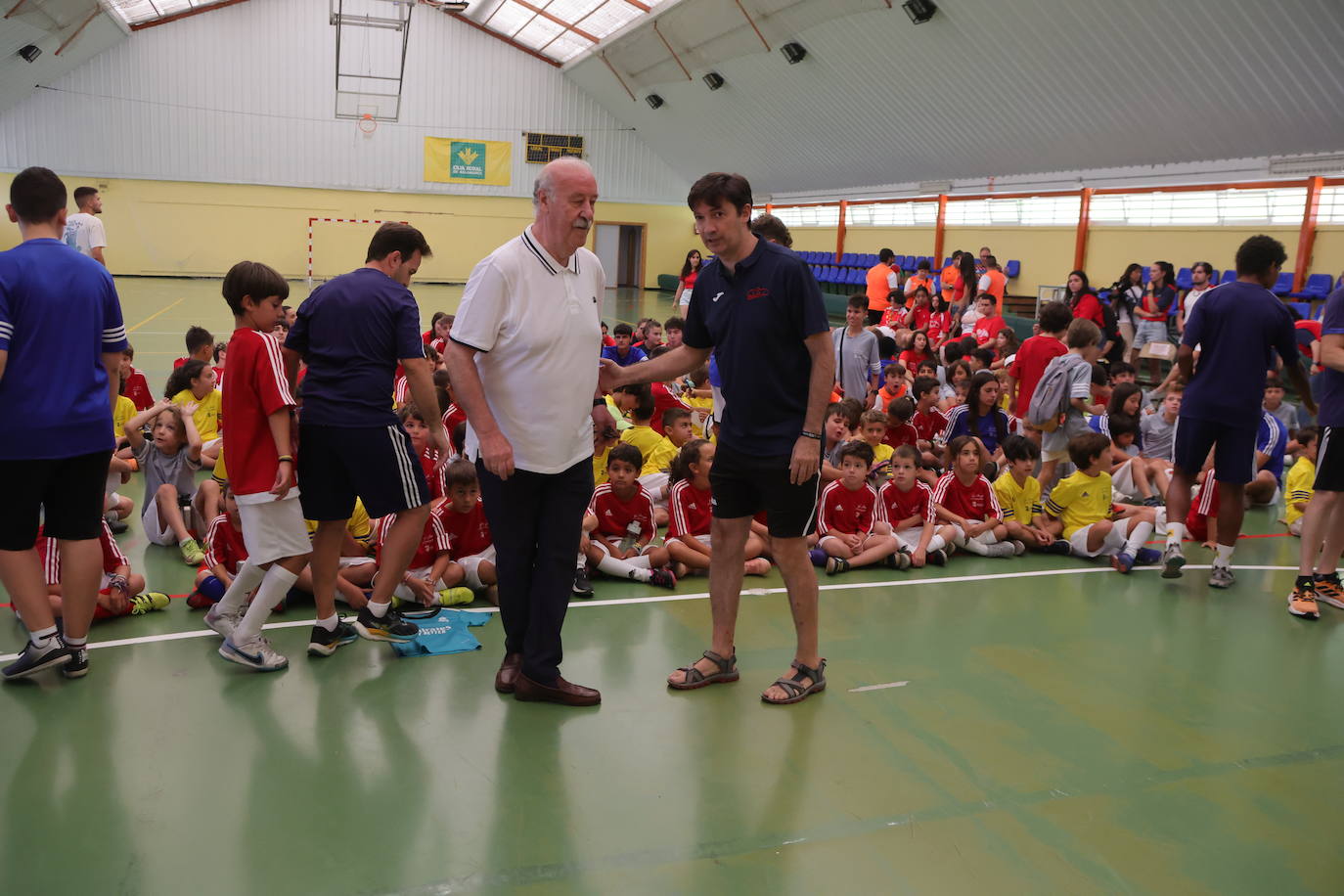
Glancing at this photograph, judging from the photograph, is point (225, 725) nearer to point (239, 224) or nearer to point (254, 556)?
point (254, 556)

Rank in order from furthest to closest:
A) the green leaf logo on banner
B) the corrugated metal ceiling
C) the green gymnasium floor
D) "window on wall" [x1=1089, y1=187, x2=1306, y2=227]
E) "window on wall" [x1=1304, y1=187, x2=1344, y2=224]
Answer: the green leaf logo on banner
"window on wall" [x1=1089, y1=187, x2=1306, y2=227]
"window on wall" [x1=1304, y1=187, x2=1344, y2=224]
the corrugated metal ceiling
the green gymnasium floor

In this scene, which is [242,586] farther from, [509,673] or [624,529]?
[624,529]

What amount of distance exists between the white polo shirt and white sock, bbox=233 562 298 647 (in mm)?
959

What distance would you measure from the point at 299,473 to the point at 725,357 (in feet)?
5.53

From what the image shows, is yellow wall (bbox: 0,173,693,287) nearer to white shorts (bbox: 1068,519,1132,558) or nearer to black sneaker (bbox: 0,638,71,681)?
white shorts (bbox: 1068,519,1132,558)

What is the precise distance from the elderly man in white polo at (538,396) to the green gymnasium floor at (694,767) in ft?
1.29

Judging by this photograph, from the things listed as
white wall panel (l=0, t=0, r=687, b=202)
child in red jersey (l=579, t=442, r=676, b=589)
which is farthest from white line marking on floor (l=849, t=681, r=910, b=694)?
white wall panel (l=0, t=0, r=687, b=202)

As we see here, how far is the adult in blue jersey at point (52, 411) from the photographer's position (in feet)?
10.5

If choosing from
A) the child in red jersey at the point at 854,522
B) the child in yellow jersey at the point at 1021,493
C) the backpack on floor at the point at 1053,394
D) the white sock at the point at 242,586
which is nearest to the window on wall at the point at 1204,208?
the backpack on floor at the point at 1053,394

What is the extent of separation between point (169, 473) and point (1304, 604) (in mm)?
6013

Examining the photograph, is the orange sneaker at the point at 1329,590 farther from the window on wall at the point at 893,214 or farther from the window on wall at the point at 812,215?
the window on wall at the point at 812,215

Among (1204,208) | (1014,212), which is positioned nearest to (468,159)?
(1014,212)

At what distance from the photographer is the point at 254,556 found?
11.8 ft

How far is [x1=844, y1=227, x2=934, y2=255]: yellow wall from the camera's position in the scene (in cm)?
2053
